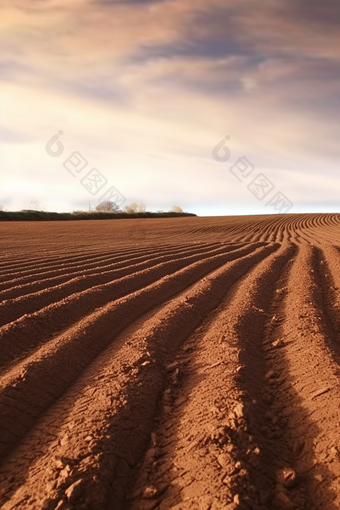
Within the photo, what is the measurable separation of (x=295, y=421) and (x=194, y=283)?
4180 millimetres

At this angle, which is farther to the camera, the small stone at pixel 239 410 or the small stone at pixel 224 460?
the small stone at pixel 239 410

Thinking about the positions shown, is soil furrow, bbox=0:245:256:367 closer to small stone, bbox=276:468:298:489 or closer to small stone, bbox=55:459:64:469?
small stone, bbox=55:459:64:469

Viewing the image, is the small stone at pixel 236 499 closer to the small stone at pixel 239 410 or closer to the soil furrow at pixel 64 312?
the small stone at pixel 239 410

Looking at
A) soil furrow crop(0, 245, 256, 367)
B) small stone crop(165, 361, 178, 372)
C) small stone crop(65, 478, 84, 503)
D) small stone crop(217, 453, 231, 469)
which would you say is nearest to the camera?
small stone crop(65, 478, 84, 503)

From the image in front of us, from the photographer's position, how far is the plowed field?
78.5 inches

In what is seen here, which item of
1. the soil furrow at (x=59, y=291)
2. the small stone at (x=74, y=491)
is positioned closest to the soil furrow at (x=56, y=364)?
the small stone at (x=74, y=491)

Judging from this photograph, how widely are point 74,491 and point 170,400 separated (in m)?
1.02

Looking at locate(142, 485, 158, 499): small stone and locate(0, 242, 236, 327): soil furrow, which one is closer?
locate(142, 485, 158, 499): small stone

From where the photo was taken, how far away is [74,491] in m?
1.95

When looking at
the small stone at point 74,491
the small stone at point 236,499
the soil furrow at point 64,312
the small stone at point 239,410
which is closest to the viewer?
→ the small stone at point 236,499

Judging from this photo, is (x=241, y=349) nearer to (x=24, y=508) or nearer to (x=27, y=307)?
(x=24, y=508)

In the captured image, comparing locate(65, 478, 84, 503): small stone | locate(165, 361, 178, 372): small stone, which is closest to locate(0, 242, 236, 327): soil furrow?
locate(165, 361, 178, 372): small stone

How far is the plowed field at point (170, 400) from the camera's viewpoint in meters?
1.99

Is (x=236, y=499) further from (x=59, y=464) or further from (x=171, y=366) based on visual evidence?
(x=171, y=366)
